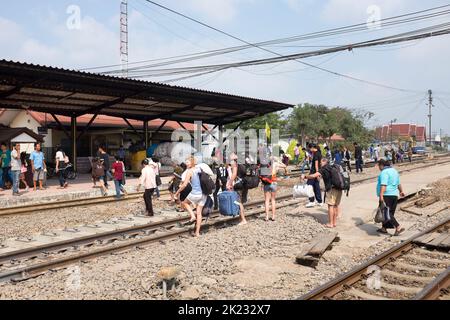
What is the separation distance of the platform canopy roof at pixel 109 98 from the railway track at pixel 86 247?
6981mm

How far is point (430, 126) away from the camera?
71062 mm

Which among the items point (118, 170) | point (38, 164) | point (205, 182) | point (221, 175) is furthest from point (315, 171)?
point (38, 164)

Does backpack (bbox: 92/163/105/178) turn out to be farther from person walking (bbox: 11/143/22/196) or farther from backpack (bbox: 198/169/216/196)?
backpack (bbox: 198/169/216/196)

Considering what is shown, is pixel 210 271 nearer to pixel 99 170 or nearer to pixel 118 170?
pixel 118 170

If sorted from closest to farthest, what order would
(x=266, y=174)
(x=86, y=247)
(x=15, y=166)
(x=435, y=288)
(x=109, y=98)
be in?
(x=435, y=288) < (x=86, y=247) < (x=266, y=174) < (x=15, y=166) < (x=109, y=98)

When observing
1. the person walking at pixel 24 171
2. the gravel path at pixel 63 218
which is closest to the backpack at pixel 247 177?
the gravel path at pixel 63 218

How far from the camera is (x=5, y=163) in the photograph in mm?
15727

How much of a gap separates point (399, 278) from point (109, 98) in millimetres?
15582

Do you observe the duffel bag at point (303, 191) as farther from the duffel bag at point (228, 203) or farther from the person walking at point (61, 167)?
the person walking at point (61, 167)

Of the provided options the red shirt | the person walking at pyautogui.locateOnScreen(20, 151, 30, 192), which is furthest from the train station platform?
the red shirt

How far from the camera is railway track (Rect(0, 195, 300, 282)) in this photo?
7.02 meters

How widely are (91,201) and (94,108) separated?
727cm

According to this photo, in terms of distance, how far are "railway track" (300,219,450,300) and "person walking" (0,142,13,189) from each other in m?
13.7

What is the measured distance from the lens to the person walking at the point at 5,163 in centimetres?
1549
